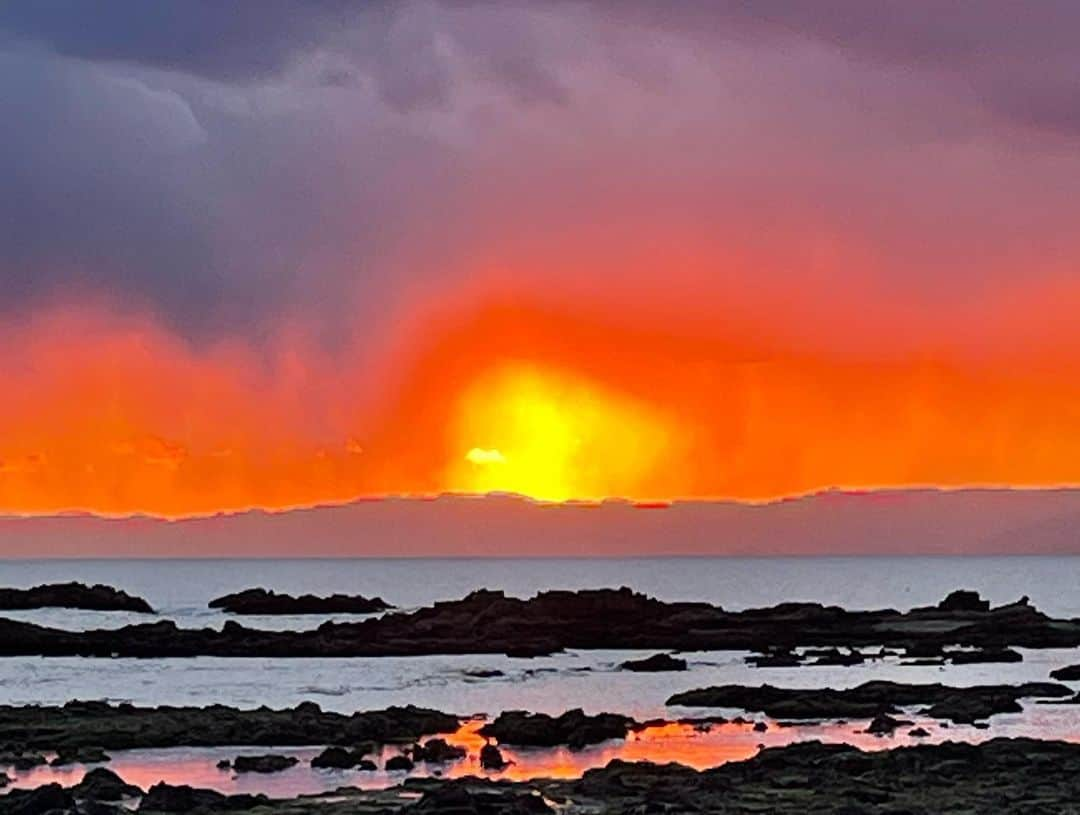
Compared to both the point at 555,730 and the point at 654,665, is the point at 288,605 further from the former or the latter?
the point at 555,730

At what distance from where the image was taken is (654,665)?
92.7m

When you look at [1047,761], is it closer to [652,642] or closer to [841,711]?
[841,711]

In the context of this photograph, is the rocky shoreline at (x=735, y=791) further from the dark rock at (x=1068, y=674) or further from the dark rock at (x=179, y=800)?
the dark rock at (x=1068, y=674)

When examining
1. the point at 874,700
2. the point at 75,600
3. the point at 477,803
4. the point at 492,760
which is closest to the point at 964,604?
the point at 874,700

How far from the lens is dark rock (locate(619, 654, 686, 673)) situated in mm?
91438

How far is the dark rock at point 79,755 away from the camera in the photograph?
4996 centimetres

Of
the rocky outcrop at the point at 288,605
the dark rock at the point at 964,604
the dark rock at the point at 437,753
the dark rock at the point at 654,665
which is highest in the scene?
the rocky outcrop at the point at 288,605

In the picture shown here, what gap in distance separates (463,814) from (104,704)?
109 ft

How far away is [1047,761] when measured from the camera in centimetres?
4378

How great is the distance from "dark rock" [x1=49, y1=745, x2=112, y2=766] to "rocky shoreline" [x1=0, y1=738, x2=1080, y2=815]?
963cm

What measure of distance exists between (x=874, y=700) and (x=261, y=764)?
95.6ft

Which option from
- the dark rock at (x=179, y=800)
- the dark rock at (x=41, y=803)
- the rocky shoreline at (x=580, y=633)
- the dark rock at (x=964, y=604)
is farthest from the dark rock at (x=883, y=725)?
the dark rock at (x=964, y=604)

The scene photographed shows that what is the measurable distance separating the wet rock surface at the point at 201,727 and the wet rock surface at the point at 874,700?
12.7 metres

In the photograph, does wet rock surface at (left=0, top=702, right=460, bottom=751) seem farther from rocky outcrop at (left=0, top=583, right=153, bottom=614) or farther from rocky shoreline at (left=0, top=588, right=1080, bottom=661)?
rocky outcrop at (left=0, top=583, right=153, bottom=614)
